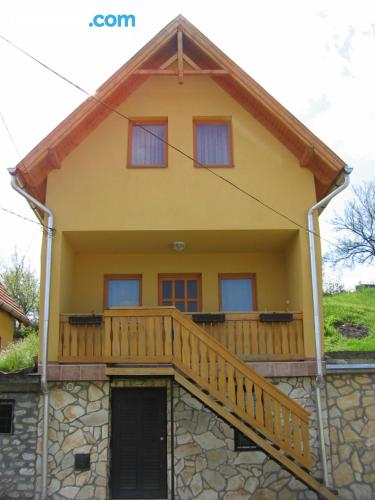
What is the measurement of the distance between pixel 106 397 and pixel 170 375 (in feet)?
5.78

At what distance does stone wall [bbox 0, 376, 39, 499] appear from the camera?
11508 millimetres

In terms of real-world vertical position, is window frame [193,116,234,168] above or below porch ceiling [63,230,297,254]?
above

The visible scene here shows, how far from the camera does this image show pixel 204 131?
13.7m

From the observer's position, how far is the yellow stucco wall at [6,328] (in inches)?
801

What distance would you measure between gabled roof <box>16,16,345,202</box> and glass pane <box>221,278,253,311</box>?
9.50 ft

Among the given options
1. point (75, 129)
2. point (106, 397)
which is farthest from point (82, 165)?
point (106, 397)

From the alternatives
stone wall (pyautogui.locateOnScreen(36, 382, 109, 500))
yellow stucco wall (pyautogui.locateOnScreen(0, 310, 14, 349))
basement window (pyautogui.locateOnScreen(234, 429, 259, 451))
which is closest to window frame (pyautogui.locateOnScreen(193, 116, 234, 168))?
stone wall (pyautogui.locateOnScreen(36, 382, 109, 500))

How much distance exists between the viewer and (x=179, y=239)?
13328mm

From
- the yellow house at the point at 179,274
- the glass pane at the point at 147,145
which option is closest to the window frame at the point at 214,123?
the yellow house at the point at 179,274

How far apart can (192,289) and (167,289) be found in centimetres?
60

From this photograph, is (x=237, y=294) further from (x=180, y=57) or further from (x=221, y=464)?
(x=180, y=57)

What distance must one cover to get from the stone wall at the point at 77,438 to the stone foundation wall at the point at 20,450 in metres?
0.16

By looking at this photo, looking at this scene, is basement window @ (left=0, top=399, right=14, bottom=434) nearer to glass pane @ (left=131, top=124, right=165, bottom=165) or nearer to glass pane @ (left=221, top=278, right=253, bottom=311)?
glass pane @ (left=221, top=278, right=253, bottom=311)

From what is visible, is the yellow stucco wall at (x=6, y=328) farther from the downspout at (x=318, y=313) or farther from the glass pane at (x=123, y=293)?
the downspout at (x=318, y=313)
